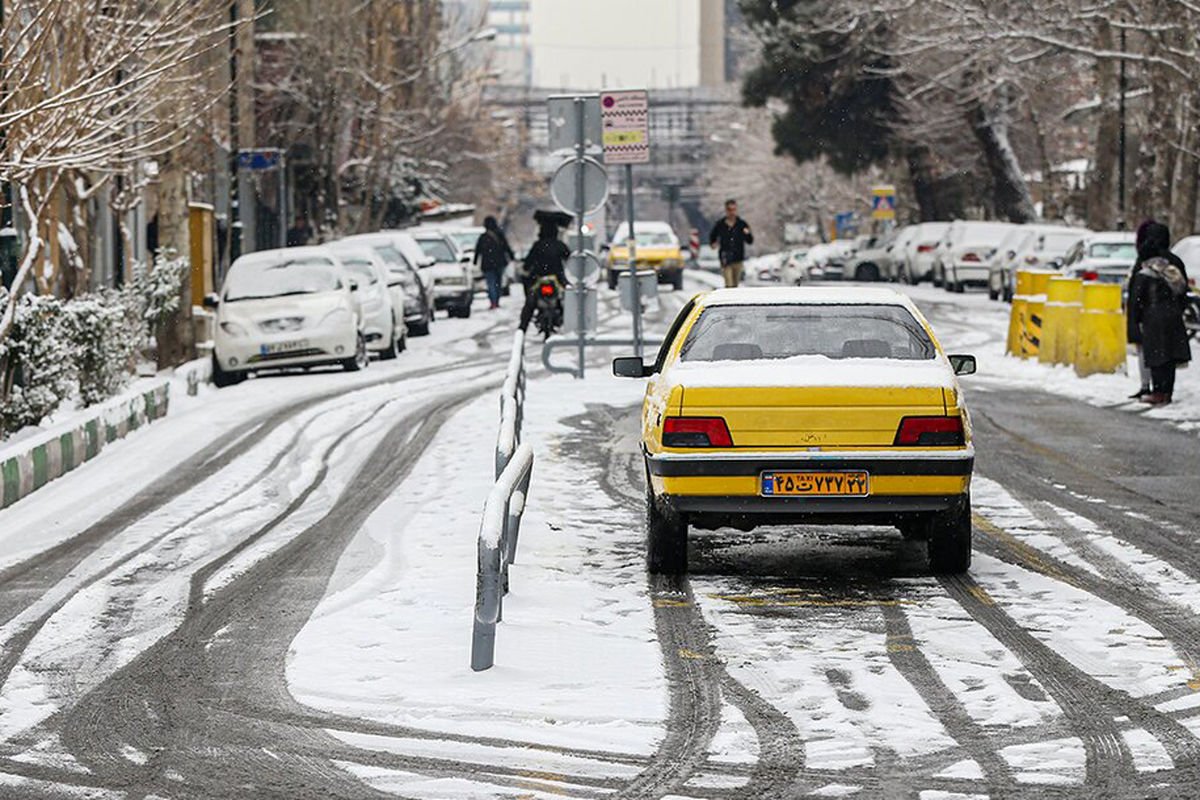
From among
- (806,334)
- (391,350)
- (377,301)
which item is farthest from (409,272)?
(806,334)

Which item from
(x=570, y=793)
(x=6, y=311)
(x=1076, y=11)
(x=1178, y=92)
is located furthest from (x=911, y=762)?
(x=1178, y=92)

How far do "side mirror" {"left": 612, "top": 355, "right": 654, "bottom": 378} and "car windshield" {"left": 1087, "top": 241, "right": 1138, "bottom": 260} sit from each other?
29396mm

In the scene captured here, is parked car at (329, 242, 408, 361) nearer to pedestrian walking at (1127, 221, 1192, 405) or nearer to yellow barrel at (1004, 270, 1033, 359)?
yellow barrel at (1004, 270, 1033, 359)

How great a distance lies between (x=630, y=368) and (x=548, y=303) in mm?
19584

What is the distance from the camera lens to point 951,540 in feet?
37.5

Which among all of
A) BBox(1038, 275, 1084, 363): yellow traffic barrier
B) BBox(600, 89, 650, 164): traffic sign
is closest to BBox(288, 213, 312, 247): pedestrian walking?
BBox(600, 89, 650, 164): traffic sign

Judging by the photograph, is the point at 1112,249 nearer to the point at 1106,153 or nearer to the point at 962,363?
the point at 1106,153

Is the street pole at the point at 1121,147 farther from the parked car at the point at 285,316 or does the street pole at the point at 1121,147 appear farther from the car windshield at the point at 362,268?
the parked car at the point at 285,316

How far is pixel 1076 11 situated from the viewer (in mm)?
40562

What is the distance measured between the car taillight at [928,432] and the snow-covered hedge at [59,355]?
9.61 m

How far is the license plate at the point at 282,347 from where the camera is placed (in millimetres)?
27375

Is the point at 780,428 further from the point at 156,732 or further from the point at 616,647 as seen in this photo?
the point at 156,732

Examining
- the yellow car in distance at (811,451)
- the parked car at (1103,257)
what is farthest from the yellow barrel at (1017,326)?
the yellow car in distance at (811,451)

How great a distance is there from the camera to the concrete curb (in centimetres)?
1560
